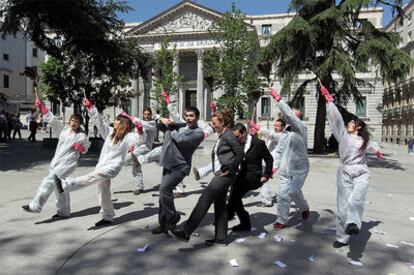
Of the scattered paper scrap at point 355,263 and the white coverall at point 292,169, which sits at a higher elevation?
the white coverall at point 292,169

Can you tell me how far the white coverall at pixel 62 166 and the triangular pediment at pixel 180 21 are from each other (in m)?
49.0

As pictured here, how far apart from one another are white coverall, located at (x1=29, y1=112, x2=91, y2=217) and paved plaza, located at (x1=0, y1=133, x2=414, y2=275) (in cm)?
28

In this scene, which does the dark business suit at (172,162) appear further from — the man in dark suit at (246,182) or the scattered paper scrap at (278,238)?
the scattered paper scrap at (278,238)

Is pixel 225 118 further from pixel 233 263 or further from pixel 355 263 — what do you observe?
pixel 355 263

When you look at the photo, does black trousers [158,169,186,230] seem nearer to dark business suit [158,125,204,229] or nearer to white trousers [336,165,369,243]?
dark business suit [158,125,204,229]

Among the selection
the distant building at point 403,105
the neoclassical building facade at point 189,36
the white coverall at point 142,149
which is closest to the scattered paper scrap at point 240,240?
the white coverall at point 142,149

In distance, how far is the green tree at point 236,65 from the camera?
24.2 metres

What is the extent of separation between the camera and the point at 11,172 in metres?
11.5

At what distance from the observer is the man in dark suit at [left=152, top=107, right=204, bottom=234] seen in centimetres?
536

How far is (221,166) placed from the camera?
Result: 4930 millimetres

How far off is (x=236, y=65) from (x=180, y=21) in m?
33.3

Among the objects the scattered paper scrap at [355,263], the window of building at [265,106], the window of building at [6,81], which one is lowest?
the scattered paper scrap at [355,263]

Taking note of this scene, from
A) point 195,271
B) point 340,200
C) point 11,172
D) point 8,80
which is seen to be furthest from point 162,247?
point 8,80

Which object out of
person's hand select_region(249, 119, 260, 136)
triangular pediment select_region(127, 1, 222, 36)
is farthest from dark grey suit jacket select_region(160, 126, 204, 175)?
triangular pediment select_region(127, 1, 222, 36)
